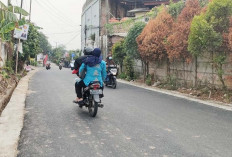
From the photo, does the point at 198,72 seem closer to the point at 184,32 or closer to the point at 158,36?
the point at 184,32

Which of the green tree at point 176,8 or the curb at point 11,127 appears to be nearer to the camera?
the curb at point 11,127

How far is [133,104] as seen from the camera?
7.91 metres

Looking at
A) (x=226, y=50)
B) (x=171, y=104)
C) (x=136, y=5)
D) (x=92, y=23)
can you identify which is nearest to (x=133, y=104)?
(x=171, y=104)

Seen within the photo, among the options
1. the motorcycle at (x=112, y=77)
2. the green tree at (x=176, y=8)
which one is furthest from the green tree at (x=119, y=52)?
the green tree at (x=176, y=8)

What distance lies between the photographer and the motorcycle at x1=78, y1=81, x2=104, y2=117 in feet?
19.7

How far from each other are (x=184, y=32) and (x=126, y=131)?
22.0ft

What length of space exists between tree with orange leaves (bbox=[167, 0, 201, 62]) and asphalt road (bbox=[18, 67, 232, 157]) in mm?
3636

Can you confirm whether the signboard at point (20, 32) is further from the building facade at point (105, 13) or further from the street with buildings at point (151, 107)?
the building facade at point (105, 13)

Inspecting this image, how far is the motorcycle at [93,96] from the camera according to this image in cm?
600

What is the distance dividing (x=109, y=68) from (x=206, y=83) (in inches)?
179

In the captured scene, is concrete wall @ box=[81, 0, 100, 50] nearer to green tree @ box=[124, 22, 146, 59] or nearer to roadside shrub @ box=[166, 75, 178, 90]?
green tree @ box=[124, 22, 146, 59]

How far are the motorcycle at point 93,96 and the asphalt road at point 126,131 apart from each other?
0.24 m

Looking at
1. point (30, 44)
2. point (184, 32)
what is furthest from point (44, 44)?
point (184, 32)

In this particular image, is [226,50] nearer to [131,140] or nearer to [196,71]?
[196,71]
